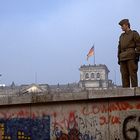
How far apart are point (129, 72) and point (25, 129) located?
301cm

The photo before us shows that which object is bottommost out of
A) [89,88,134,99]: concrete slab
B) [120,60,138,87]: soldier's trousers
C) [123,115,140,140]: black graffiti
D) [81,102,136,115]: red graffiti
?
[123,115,140,140]: black graffiti

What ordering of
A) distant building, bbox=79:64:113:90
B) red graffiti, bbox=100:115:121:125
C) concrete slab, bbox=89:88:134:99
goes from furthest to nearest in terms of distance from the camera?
1. distant building, bbox=79:64:113:90
2. red graffiti, bbox=100:115:121:125
3. concrete slab, bbox=89:88:134:99

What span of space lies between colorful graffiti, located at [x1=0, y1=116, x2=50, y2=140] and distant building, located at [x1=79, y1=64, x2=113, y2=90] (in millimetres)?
114729

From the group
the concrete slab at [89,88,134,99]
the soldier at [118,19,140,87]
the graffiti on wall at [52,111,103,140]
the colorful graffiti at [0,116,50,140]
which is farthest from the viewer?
the colorful graffiti at [0,116,50,140]

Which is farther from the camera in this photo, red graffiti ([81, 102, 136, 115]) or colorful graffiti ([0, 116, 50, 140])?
colorful graffiti ([0, 116, 50, 140])

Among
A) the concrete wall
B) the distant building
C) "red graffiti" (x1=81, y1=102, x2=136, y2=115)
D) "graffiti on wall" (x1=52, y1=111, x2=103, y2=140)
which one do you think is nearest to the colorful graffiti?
the concrete wall

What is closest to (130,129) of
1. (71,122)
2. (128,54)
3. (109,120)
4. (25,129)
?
(109,120)

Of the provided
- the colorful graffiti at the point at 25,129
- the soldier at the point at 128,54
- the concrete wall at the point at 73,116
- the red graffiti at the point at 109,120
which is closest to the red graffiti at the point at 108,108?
the concrete wall at the point at 73,116

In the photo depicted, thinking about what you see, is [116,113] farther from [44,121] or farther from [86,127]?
[44,121]

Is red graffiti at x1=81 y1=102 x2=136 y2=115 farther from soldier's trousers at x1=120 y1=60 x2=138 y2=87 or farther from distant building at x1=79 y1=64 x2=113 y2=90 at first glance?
distant building at x1=79 y1=64 x2=113 y2=90

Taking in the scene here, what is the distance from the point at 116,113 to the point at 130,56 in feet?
4.57

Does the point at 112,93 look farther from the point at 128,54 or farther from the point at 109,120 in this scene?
the point at 128,54

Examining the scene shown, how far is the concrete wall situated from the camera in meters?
9.82

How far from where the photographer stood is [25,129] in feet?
37.9
